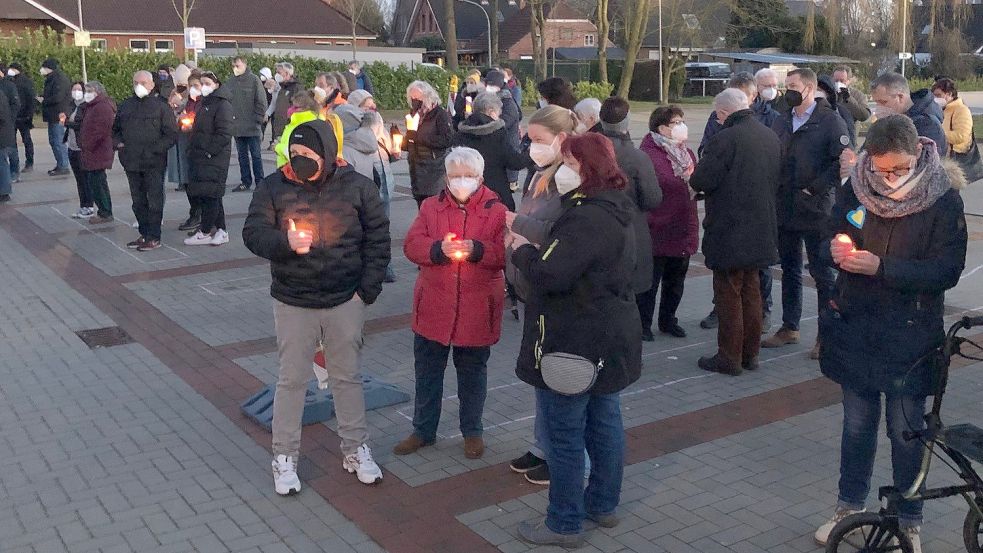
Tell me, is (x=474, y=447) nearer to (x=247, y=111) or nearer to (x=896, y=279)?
(x=896, y=279)

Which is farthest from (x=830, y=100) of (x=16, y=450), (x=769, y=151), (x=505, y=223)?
(x=16, y=450)

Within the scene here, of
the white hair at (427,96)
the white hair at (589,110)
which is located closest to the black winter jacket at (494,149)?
the white hair at (427,96)

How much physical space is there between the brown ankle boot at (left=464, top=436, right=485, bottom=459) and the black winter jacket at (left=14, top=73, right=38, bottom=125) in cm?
1542

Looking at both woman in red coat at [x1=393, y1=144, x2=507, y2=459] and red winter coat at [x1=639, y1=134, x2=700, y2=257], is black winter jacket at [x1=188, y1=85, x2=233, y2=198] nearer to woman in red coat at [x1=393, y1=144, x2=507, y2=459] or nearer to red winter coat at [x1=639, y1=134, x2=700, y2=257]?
red winter coat at [x1=639, y1=134, x2=700, y2=257]

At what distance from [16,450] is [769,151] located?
4930 millimetres

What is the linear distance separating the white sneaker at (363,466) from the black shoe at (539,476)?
76cm

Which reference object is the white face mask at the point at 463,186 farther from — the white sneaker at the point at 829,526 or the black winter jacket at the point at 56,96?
the black winter jacket at the point at 56,96

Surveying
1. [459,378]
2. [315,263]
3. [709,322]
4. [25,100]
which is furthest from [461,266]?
[25,100]

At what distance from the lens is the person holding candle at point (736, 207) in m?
6.84

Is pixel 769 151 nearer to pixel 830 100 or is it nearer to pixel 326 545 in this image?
pixel 830 100

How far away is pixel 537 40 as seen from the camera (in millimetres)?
47000

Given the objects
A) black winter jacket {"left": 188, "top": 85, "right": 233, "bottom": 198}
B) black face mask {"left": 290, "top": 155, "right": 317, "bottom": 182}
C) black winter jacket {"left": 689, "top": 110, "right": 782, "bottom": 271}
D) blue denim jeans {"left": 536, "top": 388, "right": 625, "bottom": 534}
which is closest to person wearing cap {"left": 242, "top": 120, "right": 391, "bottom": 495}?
black face mask {"left": 290, "top": 155, "right": 317, "bottom": 182}

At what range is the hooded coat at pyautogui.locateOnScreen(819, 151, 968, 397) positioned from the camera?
163 inches

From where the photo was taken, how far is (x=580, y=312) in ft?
14.3
